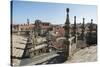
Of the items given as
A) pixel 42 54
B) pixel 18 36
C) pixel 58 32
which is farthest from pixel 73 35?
pixel 18 36

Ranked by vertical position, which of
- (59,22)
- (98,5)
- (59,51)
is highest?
(98,5)

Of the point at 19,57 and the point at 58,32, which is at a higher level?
the point at 58,32

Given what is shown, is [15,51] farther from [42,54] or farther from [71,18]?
[71,18]

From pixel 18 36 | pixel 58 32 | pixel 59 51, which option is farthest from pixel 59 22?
pixel 18 36

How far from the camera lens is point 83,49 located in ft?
8.25

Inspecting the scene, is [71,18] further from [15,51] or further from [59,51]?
[15,51]

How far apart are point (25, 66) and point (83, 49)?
2.64ft

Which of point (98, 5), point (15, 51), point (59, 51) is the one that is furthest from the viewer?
point (98, 5)

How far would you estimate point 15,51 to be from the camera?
222 cm

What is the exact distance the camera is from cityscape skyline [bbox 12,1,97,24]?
2236 mm

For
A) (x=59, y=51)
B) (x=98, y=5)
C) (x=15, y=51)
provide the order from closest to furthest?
(x=15, y=51) → (x=59, y=51) → (x=98, y=5)

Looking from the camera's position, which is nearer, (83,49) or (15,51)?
(15,51)

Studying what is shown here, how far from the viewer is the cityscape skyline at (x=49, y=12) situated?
88.0 inches

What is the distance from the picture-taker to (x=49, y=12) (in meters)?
2.37
